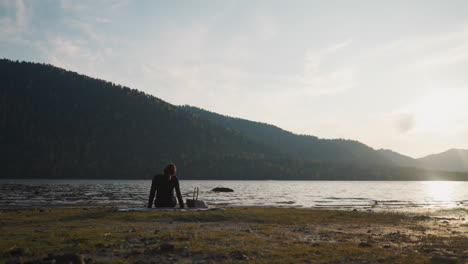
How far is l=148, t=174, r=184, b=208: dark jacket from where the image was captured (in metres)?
23.0

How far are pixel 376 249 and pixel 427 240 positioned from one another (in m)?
5.08

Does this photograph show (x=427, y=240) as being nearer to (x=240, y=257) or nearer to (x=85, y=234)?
(x=240, y=257)

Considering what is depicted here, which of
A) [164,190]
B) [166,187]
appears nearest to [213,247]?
[166,187]

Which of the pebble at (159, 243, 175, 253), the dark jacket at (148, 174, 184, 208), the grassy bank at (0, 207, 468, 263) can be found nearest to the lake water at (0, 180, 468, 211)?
the dark jacket at (148, 174, 184, 208)

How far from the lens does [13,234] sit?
1616cm

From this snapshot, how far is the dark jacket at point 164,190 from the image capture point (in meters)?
23.0

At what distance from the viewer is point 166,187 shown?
23.9 metres

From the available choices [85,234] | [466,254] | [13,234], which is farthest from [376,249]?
[13,234]

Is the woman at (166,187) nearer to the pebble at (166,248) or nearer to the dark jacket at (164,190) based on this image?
the dark jacket at (164,190)

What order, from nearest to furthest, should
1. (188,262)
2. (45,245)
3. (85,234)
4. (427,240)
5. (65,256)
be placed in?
(65,256)
(188,262)
(45,245)
(85,234)
(427,240)

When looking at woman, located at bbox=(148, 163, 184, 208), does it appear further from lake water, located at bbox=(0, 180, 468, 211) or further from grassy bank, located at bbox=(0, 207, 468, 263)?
lake water, located at bbox=(0, 180, 468, 211)

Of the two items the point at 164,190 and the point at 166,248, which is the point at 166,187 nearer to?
the point at 164,190

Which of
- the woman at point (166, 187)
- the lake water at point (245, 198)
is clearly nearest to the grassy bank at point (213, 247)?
the woman at point (166, 187)

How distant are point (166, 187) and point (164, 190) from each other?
0.27 m
